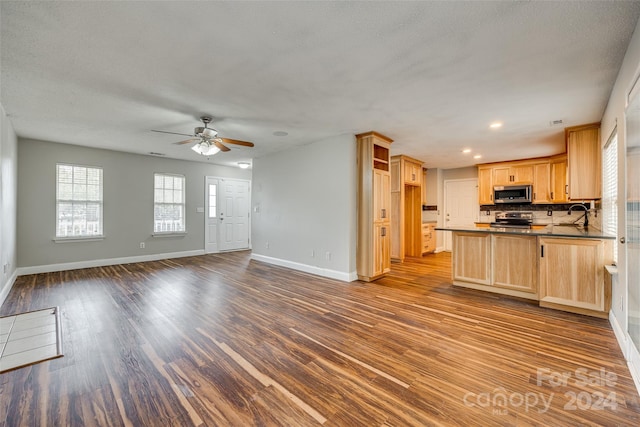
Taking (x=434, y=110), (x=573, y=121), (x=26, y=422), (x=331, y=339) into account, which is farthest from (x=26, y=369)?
(x=573, y=121)

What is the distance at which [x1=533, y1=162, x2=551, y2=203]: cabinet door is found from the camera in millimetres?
6152

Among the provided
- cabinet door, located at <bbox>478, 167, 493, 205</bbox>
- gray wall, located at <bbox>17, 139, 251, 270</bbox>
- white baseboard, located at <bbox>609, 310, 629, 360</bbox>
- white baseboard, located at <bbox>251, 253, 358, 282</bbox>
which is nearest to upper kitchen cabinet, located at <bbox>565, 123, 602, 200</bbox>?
white baseboard, located at <bbox>609, 310, 629, 360</bbox>

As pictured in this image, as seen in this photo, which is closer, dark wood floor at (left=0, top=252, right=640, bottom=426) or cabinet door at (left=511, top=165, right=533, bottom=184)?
dark wood floor at (left=0, top=252, right=640, bottom=426)

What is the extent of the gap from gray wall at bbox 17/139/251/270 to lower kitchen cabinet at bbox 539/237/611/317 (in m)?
A: 7.20

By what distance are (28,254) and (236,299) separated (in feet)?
14.8

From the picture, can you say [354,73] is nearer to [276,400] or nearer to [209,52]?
[209,52]

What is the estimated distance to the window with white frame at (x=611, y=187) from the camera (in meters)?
2.84

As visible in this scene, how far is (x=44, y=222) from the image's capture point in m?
5.26

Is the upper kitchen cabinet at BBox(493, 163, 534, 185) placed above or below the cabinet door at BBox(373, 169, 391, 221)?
above

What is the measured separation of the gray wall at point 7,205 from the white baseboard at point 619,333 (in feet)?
21.9

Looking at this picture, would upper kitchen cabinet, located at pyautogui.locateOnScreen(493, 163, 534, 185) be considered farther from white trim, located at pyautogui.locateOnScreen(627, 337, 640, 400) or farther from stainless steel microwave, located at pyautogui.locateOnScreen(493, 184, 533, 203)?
white trim, located at pyautogui.locateOnScreen(627, 337, 640, 400)

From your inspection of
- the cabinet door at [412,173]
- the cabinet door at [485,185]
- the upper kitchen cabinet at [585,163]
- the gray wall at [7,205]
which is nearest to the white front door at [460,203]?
the cabinet door at [485,185]

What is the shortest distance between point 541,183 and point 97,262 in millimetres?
9852

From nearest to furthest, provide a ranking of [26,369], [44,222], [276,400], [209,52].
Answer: [276,400] < [26,369] < [209,52] < [44,222]
